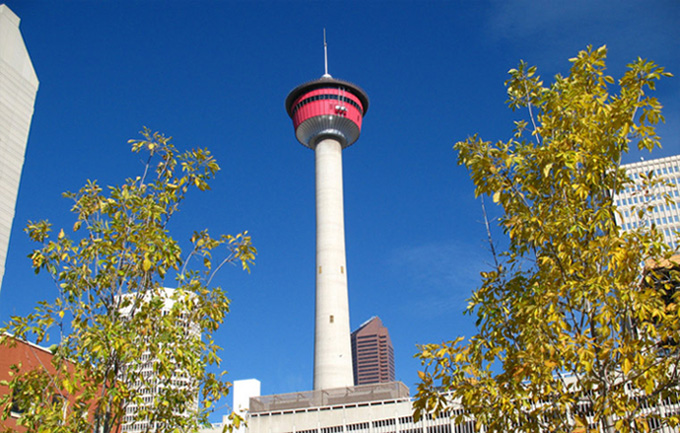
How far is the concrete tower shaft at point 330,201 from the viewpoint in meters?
91.7

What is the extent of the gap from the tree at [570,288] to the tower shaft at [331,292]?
79.5 metres

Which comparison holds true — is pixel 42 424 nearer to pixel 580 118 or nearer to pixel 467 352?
pixel 467 352

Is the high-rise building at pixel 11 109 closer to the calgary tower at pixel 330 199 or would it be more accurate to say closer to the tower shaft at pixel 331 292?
the calgary tower at pixel 330 199

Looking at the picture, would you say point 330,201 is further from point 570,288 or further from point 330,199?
point 570,288

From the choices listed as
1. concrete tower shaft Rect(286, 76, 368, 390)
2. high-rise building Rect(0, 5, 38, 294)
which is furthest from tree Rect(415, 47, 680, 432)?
high-rise building Rect(0, 5, 38, 294)

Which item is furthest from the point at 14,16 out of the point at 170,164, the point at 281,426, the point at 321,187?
the point at 170,164

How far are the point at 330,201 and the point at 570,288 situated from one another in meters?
90.0

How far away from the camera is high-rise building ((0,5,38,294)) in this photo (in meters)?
155

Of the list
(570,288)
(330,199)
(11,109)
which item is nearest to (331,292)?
(330,199)

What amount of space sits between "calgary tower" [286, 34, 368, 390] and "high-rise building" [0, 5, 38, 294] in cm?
8272

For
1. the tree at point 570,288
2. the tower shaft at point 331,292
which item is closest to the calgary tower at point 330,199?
the tower shaft at point 331,292

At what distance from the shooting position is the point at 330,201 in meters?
102

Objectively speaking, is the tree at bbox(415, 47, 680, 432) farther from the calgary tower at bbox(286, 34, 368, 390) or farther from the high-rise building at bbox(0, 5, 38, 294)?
the high-rise building at bbox(0, 5, 38, 294)

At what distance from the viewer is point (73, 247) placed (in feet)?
50.5
